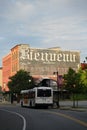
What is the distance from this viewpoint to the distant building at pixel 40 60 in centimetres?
15600

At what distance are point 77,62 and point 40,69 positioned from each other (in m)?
16.1

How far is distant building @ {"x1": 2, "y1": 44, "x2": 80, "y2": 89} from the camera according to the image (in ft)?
512

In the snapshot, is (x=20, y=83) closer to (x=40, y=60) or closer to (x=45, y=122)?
(x=40, y=60)

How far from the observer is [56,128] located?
22203 millimetres

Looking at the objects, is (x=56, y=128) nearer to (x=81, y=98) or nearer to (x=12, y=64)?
(x=81, y=98)

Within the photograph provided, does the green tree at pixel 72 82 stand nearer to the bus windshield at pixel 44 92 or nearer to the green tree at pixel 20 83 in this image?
the bus windshield at pixel 44 92

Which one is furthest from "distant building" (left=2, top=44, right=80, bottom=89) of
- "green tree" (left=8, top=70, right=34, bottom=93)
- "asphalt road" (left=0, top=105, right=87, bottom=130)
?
"asphalt road" (left=0, top=105, right=87, bottom=130)

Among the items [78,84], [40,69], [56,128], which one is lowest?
[56,128]

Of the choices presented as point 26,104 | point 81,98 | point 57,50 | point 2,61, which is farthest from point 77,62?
point 26,104

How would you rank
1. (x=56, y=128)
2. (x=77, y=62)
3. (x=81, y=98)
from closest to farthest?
(x=56, y=128) → (x=81, y=98) → (x=77, y=62)

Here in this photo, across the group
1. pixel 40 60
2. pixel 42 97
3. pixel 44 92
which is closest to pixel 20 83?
pixel 40 60

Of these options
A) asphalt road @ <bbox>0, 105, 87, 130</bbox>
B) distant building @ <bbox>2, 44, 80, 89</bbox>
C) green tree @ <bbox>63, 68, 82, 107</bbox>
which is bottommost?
asphalt road @ <bbox>0, 105, 87, 130</bbox>

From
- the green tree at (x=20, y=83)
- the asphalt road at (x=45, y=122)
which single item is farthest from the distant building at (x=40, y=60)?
the asphalt road at (x=45, y=122)

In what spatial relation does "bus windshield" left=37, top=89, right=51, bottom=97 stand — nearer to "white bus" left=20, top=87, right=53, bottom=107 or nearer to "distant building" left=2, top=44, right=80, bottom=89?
"white bus" left=20, top=87, right=53, bottom=107
